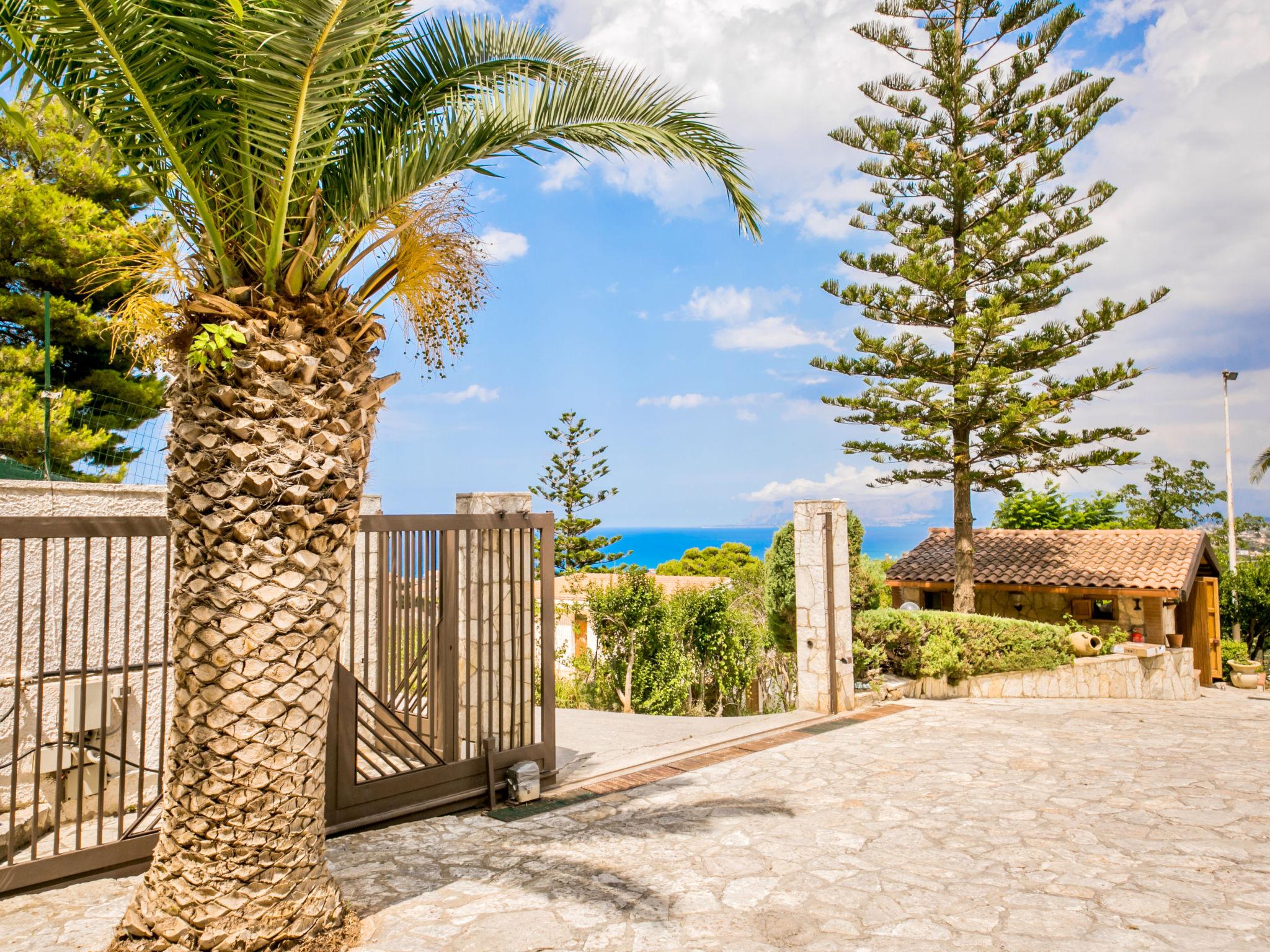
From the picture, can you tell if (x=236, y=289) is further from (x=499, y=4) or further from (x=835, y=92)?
(x=835, y=92)

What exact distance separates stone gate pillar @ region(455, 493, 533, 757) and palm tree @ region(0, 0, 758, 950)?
200 cm

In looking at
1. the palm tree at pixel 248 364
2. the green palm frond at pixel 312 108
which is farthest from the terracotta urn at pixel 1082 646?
the palm tree at pixel 248 364

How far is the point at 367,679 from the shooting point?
486 cm

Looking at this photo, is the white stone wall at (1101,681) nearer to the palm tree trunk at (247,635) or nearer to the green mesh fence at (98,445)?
the palm tree trunk at (247,635)

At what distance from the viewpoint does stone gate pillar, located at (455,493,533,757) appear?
5.19m

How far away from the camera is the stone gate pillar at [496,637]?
519 centimetres

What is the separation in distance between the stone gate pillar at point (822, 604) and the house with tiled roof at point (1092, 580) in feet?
31.4

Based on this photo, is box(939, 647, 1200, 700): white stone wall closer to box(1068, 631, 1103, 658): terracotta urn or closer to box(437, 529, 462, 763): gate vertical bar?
box(1068, 631, 1103, 658): terracotta urn

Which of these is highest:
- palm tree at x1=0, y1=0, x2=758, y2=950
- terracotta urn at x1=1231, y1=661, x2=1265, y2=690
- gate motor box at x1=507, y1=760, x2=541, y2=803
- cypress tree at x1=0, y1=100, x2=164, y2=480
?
cypress tree at x1=0, y1=100, x2=164, y2=480

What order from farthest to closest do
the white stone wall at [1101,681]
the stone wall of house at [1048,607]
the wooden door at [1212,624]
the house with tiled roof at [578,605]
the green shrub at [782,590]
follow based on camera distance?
1. the wooden door at [1212,624]
2. the stone wall of house at [1048,607]
3. the house with tiled roof at [578,605]
4. the green shrub at [782,590]
5. the white stone wall at [1101,681]

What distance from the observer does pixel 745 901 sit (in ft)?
11.7

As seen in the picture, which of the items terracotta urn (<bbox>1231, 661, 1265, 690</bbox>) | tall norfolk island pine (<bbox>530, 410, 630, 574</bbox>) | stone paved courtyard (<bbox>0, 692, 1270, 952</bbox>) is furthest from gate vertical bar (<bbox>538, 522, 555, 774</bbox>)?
tall norfolk island pine (<bbox>530, 410, 630, 574</bbox>)

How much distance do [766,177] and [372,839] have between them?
13.5 feet

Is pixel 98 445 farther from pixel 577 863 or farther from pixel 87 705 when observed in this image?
pixel 577 863
